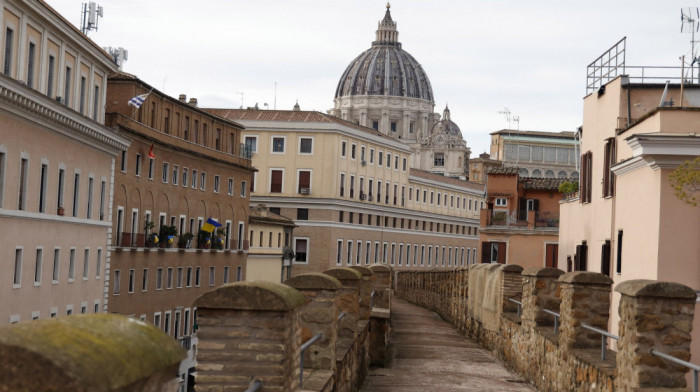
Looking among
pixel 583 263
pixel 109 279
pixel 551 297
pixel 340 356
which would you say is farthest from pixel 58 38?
pixel 340 356

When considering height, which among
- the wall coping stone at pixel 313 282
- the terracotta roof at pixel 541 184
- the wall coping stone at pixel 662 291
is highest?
the terracotta roof at pixel 541 184

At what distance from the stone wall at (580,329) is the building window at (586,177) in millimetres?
9347

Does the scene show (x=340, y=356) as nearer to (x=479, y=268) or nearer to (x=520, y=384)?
(x=520, y=384)

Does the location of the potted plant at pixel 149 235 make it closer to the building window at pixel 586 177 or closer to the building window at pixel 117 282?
the building window at pixel 117 282

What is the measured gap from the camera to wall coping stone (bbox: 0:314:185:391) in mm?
3365

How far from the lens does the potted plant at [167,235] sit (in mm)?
60688

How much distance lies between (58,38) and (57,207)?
6.49 meters

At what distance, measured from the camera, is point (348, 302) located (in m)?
16.4

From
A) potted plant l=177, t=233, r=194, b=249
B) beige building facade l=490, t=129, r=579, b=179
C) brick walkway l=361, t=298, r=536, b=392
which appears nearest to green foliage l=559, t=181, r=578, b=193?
brick walkway l=361, t=298, r=536, b=392

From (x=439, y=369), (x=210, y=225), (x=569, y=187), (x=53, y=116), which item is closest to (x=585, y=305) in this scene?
(x=439, y=369)

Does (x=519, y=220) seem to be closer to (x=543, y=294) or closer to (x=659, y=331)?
(x=543, y=294)

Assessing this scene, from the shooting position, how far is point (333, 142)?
105875 mm

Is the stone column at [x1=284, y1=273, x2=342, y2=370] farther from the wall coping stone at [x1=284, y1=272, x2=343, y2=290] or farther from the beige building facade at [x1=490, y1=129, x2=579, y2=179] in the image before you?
the beige building facade at [x1=490, y1=129, x2=579, y2=179]

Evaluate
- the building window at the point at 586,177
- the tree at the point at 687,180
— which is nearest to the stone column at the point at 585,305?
the tree at the point at 687,180
